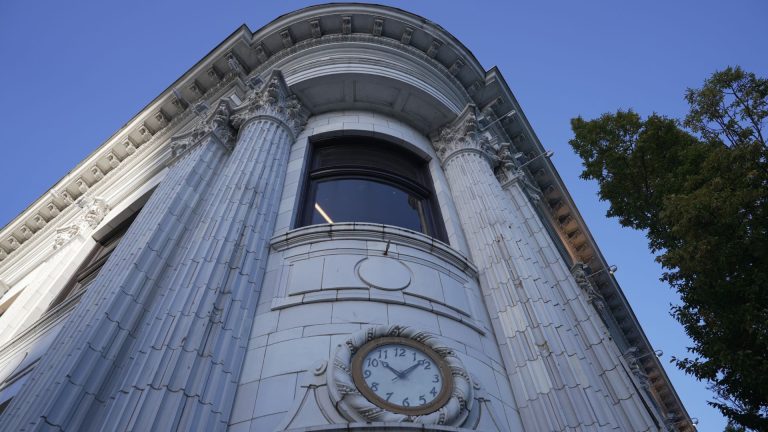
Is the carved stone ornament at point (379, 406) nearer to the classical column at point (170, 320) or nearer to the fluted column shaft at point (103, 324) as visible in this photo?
the classical column at point (170, 320)

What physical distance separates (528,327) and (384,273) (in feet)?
7.96

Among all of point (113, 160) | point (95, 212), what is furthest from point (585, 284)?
point (113, 160)

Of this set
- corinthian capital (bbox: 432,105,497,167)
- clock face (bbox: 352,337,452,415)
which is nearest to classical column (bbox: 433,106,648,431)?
corinthian capital (bbox: 432,105,497,167)

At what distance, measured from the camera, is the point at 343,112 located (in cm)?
1427

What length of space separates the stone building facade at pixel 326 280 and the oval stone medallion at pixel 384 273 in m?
0.04

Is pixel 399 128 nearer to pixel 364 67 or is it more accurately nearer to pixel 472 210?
pixel 364 67

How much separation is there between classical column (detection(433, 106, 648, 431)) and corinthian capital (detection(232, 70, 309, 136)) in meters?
4.56

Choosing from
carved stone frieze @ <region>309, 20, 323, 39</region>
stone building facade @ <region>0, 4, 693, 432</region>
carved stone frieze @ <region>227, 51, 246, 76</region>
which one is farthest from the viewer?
carved stone frieze @ <region>227, 51, 246, 76</region>

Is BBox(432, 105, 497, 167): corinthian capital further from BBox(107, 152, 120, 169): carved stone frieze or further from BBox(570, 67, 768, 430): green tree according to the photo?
BBox(107, 152, 120, 169): carved stone frieze

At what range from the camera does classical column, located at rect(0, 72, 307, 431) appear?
219 inches

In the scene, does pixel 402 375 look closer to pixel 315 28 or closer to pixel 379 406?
pixel 379 406

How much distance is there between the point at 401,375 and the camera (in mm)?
6406

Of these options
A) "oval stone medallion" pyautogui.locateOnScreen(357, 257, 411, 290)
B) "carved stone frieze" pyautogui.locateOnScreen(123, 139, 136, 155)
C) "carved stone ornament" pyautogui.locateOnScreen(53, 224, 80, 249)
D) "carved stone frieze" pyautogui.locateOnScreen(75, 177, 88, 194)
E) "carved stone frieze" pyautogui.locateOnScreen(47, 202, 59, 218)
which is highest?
"carved stone frieze" pyautogui.locateOnScreen(123, 139, 136, 155)

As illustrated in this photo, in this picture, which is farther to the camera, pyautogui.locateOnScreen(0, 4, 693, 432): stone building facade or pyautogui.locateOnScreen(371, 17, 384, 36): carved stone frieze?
pyautogui.locateOnScreen(371, 17, 384, 36): carved stone frieze
